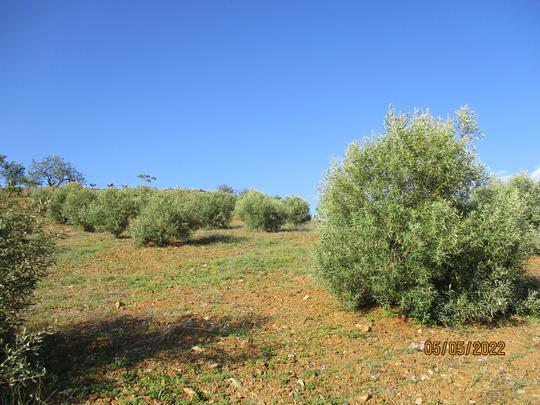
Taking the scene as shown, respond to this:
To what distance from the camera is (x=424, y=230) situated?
6.54m

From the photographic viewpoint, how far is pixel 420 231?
6.46 meters

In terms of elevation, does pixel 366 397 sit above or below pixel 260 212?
below

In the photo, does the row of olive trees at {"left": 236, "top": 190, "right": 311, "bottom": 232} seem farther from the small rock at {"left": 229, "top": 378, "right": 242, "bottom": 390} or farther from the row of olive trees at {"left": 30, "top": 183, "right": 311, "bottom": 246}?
the small rock at {"left": 229, "top": 378, "right": 242, "bottom": 390}

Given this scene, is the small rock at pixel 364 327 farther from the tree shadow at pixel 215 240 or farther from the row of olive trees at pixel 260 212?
the row of olive trees at pixel 260 212

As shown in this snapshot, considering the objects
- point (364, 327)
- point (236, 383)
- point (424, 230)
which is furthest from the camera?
point (364, 327)

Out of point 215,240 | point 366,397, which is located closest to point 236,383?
point 366,397

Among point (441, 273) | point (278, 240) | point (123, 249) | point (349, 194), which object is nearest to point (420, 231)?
point (441, 273)

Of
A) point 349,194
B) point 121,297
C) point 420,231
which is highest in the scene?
point 349,194

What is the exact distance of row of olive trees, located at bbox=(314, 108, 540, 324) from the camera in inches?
265

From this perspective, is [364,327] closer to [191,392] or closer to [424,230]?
[424,230]

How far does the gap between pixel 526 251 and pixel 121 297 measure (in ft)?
28.1

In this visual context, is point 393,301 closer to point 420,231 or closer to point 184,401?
point 420,231
